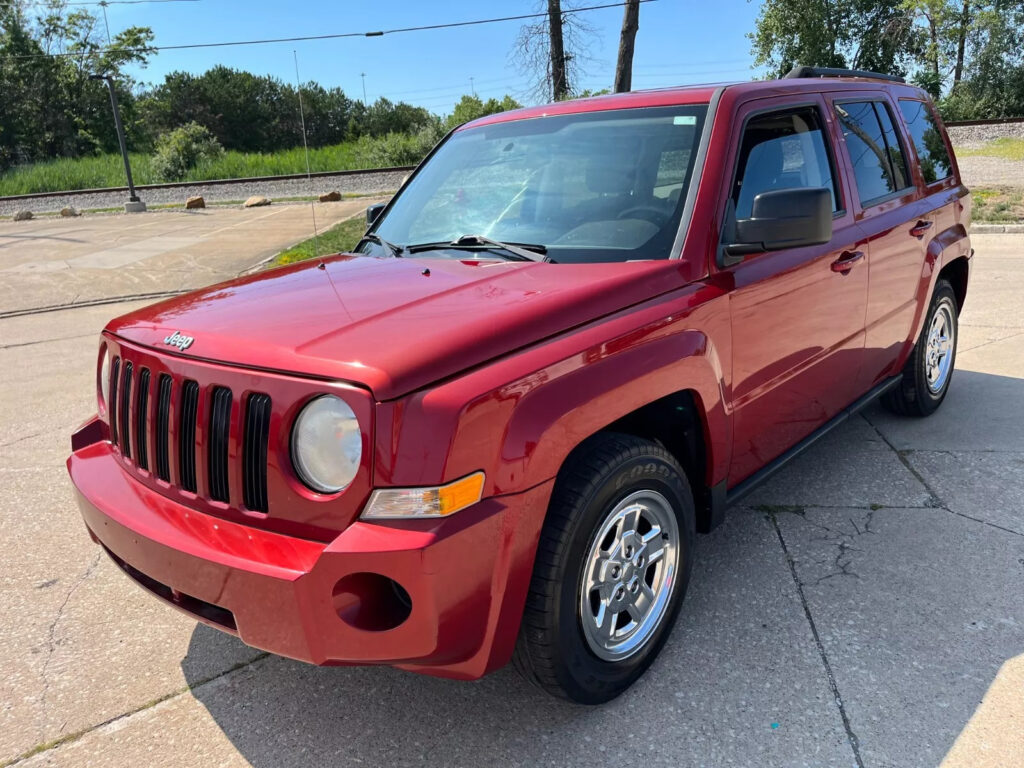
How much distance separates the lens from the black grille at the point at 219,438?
218 centimetres

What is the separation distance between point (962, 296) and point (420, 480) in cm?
456

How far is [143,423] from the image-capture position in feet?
8.16

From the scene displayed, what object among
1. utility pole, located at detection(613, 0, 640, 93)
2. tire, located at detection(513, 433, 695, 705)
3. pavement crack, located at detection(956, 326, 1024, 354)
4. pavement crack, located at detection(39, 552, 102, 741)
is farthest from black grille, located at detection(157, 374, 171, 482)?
utility pole, located at detection(613, 0, 640, 93)

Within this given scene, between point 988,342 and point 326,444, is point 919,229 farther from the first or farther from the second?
point 326,444

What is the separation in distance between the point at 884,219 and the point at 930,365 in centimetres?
137

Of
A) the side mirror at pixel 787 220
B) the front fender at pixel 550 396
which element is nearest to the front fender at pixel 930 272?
the side mirror at pixel 787 220

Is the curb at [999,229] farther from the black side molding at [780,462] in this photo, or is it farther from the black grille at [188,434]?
the black grille at [188,434]

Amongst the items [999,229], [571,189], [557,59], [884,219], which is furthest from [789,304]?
[557,59]

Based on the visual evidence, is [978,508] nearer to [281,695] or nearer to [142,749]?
[281,695]

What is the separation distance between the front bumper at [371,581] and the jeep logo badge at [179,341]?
1.57ft

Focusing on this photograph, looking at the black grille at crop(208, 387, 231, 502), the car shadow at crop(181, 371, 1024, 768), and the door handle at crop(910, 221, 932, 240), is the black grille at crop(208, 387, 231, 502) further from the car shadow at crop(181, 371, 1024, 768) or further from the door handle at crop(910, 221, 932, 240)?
the door handle at crop(910, 221, 932, 240)

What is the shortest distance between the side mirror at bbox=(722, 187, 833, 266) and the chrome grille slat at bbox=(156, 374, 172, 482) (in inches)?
76.7

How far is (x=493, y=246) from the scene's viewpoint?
119 inches

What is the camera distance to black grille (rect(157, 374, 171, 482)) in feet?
7.79
